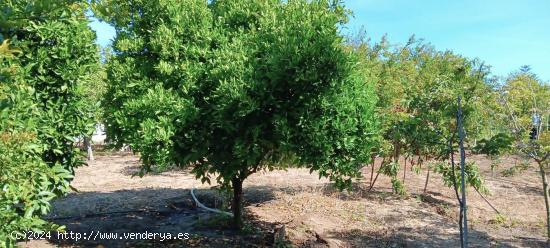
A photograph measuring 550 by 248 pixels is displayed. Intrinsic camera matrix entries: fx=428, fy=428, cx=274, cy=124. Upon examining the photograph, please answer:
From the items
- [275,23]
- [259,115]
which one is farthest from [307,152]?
[275,23]

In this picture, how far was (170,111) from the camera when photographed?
5.05m

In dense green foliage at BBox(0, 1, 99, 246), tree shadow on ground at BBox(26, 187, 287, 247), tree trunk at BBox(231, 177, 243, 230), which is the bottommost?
tree shadow on ground at BBox(26, 187, 287, 247)

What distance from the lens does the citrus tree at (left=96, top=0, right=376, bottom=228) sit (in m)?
4.77

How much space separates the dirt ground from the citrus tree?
1867 mm

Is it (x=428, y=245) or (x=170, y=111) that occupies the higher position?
(x=170, y=111)

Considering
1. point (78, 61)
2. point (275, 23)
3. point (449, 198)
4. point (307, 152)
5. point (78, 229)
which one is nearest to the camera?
point (78, 61)

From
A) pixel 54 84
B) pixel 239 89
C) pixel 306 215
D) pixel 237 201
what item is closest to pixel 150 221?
pixel 237 201

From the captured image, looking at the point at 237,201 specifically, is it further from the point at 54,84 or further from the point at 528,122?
the point at 528,122

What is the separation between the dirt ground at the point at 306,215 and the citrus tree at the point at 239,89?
1.87 meters

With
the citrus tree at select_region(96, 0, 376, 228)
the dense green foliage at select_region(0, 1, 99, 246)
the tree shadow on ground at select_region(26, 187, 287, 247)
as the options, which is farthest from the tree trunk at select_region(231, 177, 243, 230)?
the dense green foliage at select_region(0, 1, 99, 246)

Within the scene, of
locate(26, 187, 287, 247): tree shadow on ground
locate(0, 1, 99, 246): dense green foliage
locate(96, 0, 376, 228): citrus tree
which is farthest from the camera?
locate(26, 187, 287, 247): tree shadow on ground

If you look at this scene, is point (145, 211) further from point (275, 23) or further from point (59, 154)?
point (275, 23)

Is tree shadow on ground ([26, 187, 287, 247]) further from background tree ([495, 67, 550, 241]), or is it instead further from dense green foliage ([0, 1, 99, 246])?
background tree ([495, 67, 550, 241])

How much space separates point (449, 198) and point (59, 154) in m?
8.61
